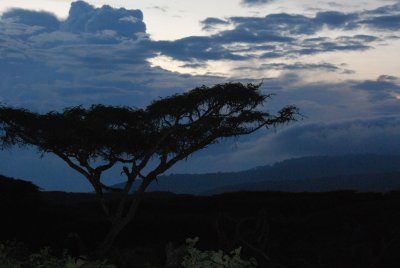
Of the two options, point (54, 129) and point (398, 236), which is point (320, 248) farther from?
point (54, 129)

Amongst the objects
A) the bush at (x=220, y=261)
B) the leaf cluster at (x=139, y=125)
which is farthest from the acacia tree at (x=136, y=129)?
the bush at (x=220, y=261)

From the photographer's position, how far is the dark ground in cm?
435

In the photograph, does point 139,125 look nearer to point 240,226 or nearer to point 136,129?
point 136,129

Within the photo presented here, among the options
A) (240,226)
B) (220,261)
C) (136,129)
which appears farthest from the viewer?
(136,129)

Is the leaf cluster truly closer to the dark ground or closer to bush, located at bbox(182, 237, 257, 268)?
the dark ground

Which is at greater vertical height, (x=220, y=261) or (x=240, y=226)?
(x=220, y=261)

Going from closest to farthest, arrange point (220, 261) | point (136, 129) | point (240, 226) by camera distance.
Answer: point (220, 261) → point (240, 226) → point (136, 129)

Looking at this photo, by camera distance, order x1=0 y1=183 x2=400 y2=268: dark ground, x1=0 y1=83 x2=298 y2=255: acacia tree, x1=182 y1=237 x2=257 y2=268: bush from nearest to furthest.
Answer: x1=182 y1=237 x2=257 y2=268: bush → x1=0 y1=183 x2=400 y2=268: dark ground → x1=0 y1=83 x2=298 y2=255: acacia tree

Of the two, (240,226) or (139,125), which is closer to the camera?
(240,226)

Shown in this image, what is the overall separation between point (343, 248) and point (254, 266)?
656 mm

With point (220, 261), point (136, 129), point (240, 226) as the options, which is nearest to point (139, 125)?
point (136, 129)

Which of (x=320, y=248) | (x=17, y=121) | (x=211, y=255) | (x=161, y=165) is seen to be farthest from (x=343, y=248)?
(x=17, y=121)

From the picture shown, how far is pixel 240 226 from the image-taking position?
621 inches

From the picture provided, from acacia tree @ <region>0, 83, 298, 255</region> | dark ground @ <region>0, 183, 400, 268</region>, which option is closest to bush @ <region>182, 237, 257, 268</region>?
dark ground @ <region>0, 183, 400, 268</region>
